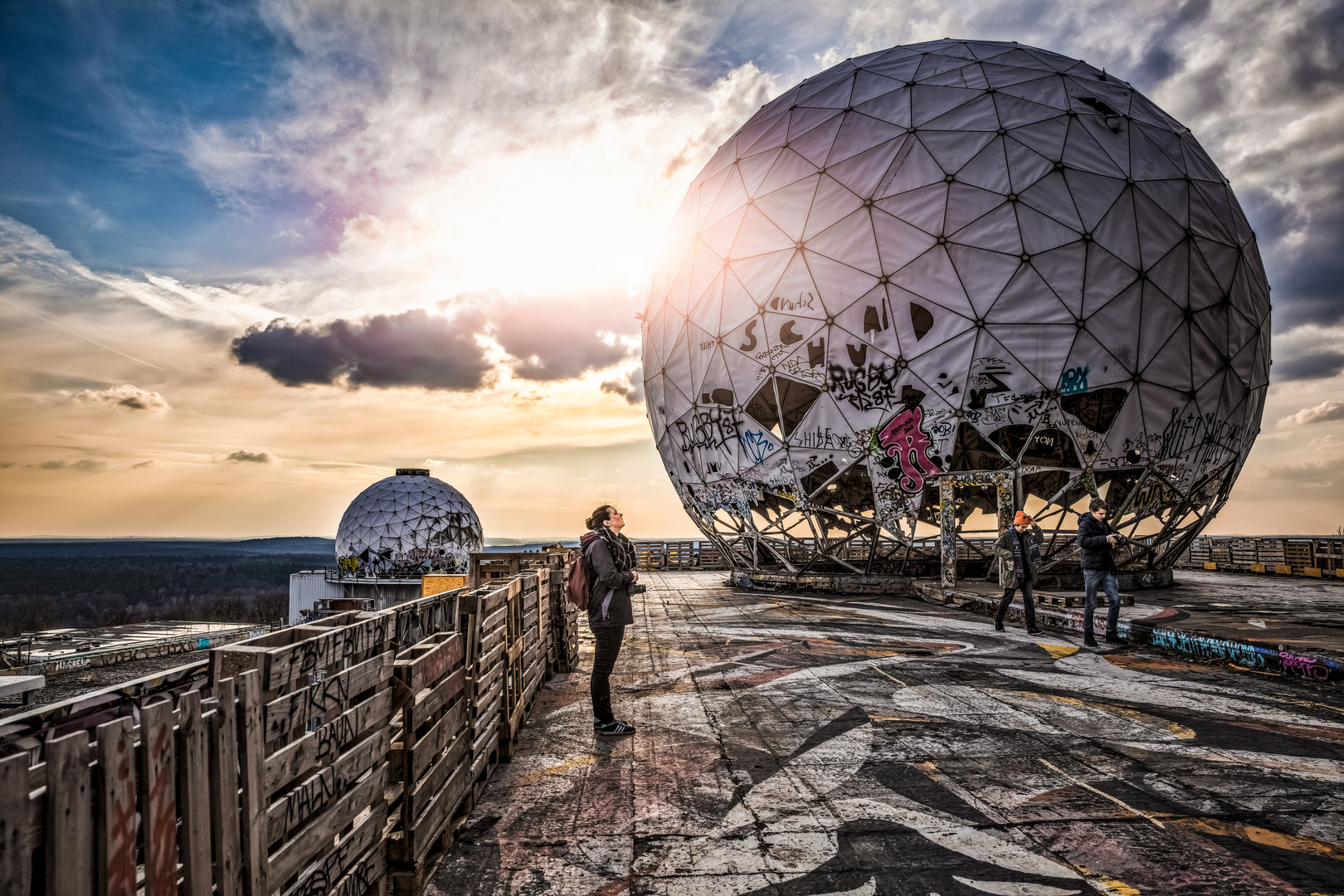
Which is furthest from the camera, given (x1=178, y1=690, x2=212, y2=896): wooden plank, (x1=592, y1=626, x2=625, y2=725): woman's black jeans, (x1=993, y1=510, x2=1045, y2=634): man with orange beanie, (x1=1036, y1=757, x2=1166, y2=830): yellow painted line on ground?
(x1=993, y1=510, x2=1045, y2=634): man with orange beanie

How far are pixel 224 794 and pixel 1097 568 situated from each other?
408 inches

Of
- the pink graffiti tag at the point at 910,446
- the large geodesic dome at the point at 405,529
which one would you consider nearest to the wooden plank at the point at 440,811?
the pink graffiti tag at the point at 910,446

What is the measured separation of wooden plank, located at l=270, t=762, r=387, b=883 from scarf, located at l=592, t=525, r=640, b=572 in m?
3.05

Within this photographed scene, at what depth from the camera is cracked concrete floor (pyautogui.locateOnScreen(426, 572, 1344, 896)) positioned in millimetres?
3324

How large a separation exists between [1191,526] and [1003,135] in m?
10.8

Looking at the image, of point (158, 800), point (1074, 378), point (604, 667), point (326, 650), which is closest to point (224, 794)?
point (158, 800)

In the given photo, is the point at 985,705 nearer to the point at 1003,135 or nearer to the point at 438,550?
the point at 1003,135

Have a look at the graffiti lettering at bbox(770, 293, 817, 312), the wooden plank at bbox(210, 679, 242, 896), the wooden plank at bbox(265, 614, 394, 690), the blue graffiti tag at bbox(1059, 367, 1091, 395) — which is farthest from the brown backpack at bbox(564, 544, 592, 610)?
the blue graffiti tag at bbox(1059, 367, 1091, 395)

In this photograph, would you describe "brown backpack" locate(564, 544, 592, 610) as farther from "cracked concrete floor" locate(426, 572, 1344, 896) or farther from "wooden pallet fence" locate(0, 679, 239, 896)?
"wooden pallet fence" locate(0, 679, 239, 896)

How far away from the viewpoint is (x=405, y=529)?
3453 cm

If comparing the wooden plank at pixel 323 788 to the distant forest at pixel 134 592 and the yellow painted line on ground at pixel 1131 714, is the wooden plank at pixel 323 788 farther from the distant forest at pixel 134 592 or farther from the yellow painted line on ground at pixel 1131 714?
the distant forest at pixel 134 592

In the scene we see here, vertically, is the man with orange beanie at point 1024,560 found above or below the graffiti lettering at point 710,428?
below

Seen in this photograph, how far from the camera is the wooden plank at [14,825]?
4.39ft

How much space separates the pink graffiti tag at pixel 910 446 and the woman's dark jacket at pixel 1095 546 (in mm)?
5470
